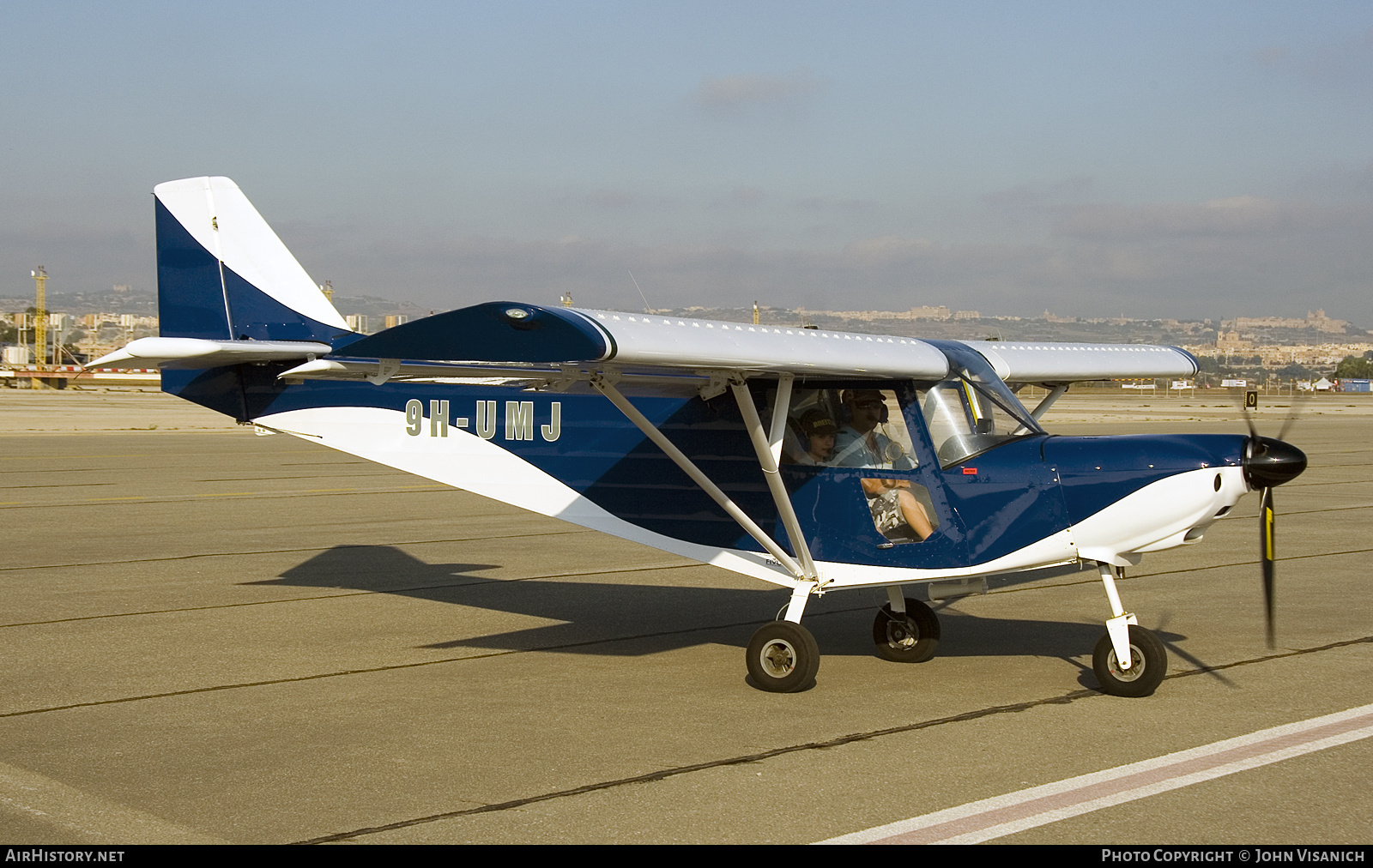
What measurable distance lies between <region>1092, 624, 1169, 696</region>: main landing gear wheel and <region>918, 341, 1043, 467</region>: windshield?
4.30 feet

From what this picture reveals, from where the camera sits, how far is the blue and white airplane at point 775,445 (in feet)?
20.9

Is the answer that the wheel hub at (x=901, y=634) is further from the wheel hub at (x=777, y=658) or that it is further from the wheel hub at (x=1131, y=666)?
the wheel hub at (x=1131, y=666)

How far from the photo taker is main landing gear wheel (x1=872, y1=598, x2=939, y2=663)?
26.0 ft

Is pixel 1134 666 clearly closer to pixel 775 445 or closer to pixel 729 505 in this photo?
pixel 775 445

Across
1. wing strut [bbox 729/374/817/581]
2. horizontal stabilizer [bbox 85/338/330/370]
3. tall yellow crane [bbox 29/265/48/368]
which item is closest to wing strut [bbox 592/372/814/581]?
wing strut [bbox 729/374/817/581]

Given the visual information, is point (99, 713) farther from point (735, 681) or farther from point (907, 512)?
point (907, 512)

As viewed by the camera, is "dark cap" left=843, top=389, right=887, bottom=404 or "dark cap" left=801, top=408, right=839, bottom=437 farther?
"dark cap" left=801, top=408, right=839, bottom=437

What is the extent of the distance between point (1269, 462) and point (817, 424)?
2.54 m

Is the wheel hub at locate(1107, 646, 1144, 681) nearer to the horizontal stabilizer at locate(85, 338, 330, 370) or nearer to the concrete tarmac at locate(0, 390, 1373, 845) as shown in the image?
the concrete tarmac at locate(0, 390, 1373, 845)

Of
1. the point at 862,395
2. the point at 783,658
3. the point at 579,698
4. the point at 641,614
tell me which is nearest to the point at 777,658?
the point at 783,658

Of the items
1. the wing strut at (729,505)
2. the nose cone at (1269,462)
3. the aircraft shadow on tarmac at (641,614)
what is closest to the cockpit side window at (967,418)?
the wing strut at (729,505)

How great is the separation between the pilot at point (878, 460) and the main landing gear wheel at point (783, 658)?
84 centimetres
